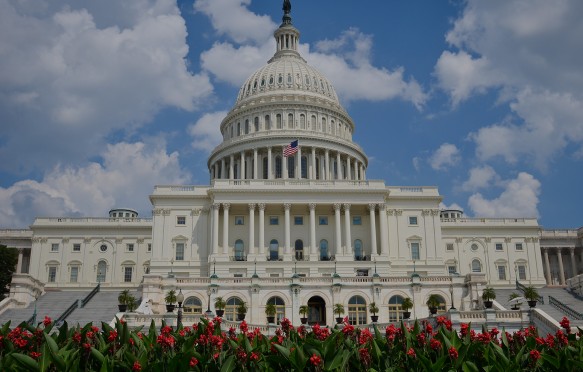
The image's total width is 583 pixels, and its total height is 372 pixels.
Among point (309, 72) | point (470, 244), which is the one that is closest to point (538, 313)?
point (470, 244)

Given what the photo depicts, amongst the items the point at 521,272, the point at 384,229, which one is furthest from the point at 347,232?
the point at 521,272

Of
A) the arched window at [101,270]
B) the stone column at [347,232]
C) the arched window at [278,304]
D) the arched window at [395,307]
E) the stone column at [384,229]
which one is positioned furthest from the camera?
the arched window at [101,270]

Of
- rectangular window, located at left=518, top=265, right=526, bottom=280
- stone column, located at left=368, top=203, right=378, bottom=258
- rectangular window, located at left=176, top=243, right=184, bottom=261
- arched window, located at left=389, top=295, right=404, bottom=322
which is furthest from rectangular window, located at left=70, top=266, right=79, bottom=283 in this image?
rectangular window, located at left=518, top=265, right=526, bottom=280

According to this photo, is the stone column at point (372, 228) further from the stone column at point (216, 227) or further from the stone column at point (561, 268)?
the stone column at point (561, 268)

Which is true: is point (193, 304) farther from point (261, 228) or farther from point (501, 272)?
point (501, 272)

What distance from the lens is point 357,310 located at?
183 ft

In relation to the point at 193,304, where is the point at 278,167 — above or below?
above

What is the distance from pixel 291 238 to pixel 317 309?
2526 cm

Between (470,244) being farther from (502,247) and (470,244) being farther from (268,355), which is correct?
(268,355)

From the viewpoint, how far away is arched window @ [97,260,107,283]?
3811 inches

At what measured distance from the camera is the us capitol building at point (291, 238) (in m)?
56.8

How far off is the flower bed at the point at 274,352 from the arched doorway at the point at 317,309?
41.6 metres

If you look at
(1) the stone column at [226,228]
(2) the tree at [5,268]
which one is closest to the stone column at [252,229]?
(1) the stone column at [226,228]

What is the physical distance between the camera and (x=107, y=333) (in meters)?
14.3
